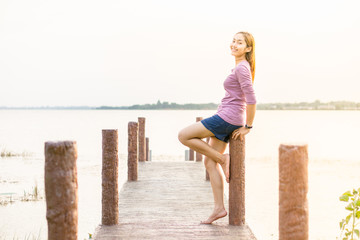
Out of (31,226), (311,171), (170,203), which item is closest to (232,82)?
(170,203)

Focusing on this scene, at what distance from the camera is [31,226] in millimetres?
9984

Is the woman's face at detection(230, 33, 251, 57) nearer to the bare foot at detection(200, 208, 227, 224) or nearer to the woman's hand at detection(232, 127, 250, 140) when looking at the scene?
the woman's hand at detection(232, 127, 250, 140)

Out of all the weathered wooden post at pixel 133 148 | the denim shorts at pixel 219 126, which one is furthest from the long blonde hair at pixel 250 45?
the weathered wooden post at pixel 133 148

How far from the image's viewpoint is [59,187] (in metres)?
2.78

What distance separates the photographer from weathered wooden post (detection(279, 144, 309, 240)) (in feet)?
8.97

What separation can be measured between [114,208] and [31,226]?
6.40m

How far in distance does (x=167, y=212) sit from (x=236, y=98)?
5.92 ft

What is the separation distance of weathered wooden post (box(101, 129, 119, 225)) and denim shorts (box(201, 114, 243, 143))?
3.07ft

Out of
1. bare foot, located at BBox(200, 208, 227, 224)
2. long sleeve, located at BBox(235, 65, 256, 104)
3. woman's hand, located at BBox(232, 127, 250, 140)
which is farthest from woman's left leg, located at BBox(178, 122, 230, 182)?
long sleeve, located at BBox(235, 65, 256, 104)

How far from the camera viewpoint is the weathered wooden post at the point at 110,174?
430 centimetres

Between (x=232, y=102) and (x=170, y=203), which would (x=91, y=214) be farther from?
(x=232, y=102)

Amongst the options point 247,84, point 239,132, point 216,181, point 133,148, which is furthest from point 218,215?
point 133,148

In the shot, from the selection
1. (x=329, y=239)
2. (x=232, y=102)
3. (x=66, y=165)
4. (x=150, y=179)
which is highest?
(x=232, y=102)

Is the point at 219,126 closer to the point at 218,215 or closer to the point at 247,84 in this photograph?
the point at 247,84
